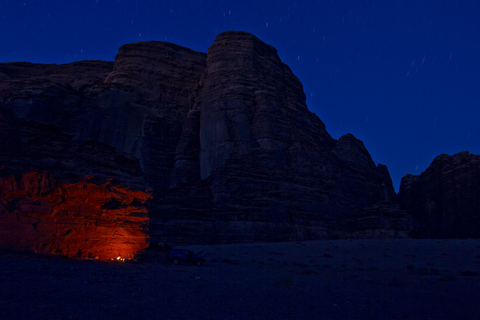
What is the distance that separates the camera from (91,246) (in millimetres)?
14555

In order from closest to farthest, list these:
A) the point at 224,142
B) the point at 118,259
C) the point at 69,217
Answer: the point at 69,217 < the point at 118,259 < the point at 224,142

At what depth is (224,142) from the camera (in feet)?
179

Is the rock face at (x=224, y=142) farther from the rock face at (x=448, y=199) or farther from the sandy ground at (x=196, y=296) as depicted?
the sandy ground at (x=196, y=296)

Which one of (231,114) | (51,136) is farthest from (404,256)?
(231,114)

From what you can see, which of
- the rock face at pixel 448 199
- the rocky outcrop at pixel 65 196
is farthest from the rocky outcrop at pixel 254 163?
the rocky outcrop at pixel 65 196

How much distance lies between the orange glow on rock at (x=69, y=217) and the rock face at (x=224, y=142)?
29.2 m

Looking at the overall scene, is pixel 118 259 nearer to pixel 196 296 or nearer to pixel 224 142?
pixel 196 296

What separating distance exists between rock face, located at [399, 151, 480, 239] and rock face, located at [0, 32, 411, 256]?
869 centimetres

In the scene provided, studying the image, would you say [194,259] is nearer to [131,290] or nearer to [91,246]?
[91,246]

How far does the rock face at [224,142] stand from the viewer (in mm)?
49719

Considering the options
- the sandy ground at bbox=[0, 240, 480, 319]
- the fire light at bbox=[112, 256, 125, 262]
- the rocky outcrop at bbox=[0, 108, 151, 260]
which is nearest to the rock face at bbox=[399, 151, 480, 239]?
the sandy ground at bbox=[0, 240, 480, 319]

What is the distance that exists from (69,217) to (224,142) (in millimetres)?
41325

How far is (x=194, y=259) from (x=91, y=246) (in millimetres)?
6159

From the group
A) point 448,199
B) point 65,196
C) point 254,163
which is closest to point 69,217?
point 65,196
